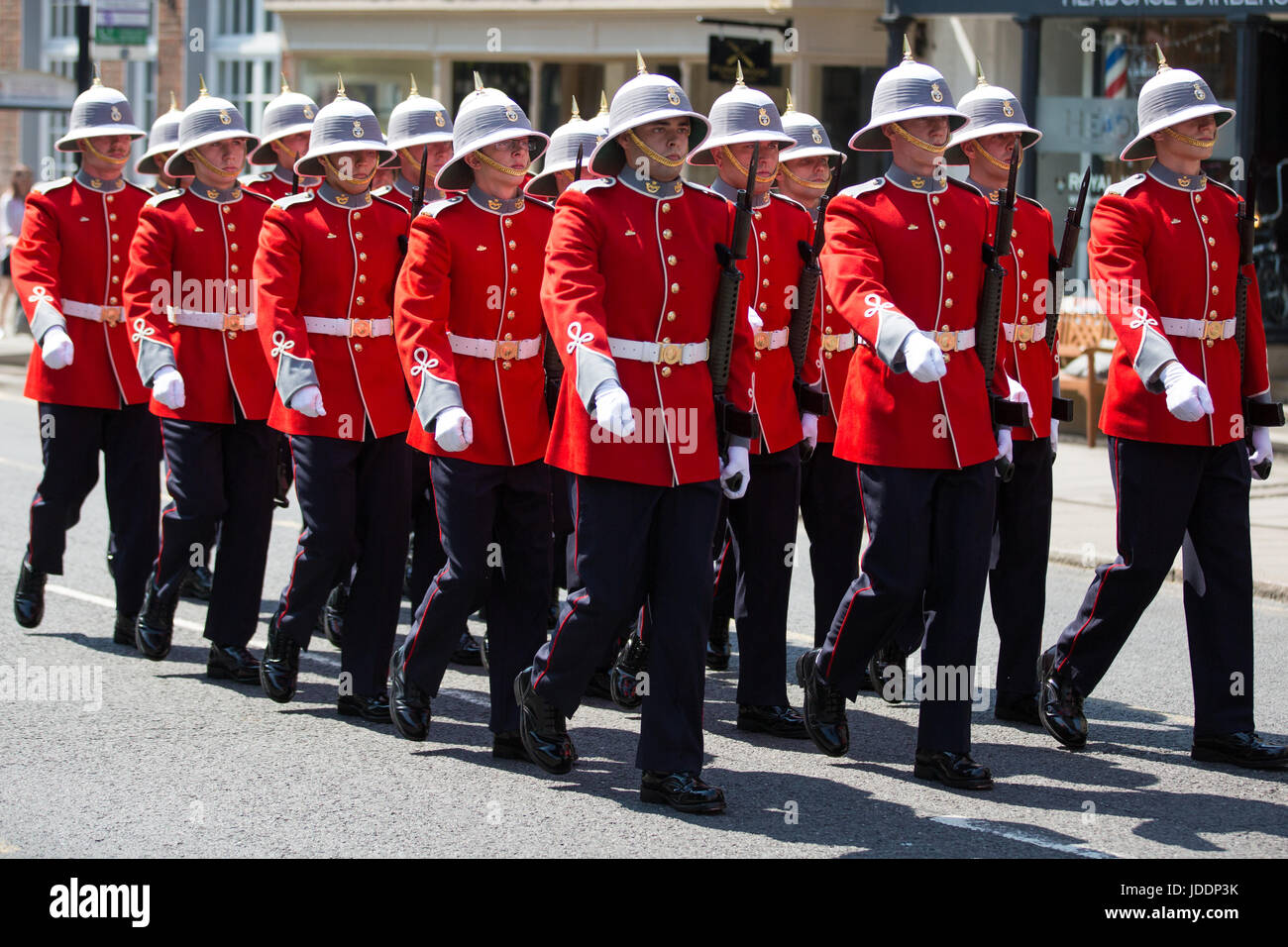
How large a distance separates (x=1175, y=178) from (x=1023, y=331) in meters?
0.80

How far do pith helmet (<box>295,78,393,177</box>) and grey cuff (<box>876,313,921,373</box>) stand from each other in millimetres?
2092

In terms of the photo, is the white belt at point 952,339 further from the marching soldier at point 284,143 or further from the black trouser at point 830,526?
the marching soldier at point 284,143

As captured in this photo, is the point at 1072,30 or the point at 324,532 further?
the point at 1072,30

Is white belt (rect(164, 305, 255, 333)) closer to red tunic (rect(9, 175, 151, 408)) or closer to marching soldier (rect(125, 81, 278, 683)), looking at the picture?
marching soldier (rect(125, 81, 278, 683))

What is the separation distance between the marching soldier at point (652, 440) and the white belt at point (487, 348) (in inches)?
22.4

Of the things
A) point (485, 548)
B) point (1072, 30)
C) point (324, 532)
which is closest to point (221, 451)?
point (324, 532)

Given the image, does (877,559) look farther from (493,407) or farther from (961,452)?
(493,407)

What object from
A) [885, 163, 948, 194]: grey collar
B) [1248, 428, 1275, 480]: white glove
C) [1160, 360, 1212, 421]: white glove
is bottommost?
[1248, 428, 1275, 480]: white glove

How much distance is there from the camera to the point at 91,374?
7938 millimetres

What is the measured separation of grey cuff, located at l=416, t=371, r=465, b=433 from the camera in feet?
19.3

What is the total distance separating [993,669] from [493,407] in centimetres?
254

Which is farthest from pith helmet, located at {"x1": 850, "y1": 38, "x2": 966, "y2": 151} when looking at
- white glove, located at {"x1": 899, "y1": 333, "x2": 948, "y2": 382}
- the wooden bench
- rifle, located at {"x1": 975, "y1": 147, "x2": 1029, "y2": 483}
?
the wooden bench

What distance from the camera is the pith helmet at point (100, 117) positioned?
7.96 meters
